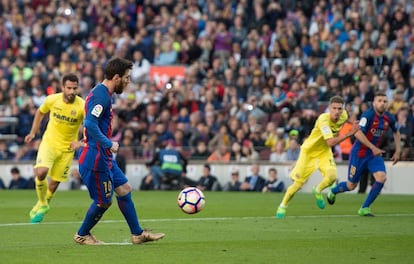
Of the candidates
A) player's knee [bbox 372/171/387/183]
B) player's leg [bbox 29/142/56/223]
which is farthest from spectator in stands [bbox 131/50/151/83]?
player's leg [bbox 29/142/56/223]

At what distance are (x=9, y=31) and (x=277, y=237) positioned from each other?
2501cm

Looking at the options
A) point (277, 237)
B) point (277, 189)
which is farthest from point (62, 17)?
point (277, 237)

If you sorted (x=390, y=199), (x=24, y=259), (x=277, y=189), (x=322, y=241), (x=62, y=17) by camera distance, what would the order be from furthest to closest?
(x=62, y=17) → (x=277, y=189) → (x=390, y=199) → (x=322, y=241) → (x=24, y=259)

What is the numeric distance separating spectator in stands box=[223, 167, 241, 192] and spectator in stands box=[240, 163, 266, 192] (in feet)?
0.53

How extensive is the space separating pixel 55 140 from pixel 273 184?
39.1ft

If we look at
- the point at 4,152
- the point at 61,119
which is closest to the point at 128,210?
the point at 61,119

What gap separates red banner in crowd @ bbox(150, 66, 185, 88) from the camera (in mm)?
33250

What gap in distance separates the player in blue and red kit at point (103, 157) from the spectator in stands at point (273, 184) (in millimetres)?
15487

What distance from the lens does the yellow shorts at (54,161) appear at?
679 inches

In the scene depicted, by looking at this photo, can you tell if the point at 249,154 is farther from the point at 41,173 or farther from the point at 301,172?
the point at 41,173

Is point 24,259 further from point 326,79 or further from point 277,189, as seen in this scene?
point 326,79

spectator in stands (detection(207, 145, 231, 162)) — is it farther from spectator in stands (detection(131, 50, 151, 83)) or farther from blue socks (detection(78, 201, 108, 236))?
blue socks (detection(78, 201, 108, 236))

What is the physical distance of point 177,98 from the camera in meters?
31.7

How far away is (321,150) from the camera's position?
1880 centimetres
